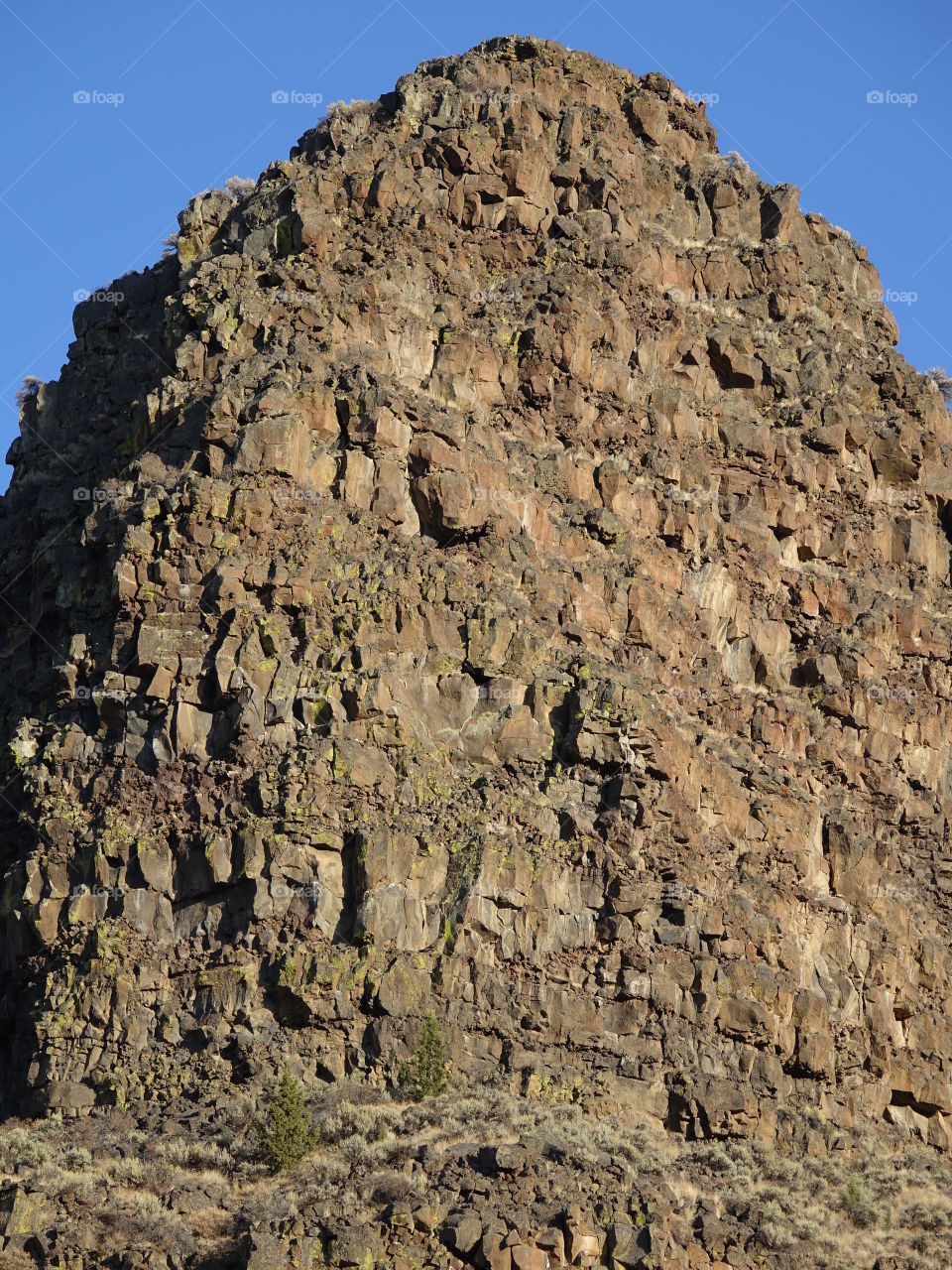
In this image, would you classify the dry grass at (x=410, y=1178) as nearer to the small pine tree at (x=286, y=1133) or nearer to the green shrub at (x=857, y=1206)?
the green shrub at (x=857, y=1206)

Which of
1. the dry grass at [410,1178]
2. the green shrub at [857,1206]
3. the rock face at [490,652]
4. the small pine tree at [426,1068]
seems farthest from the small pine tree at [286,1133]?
the green shrub at [857,1206]

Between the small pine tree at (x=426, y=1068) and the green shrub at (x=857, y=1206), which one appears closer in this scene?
the green shrub at (x=857, y=1206)

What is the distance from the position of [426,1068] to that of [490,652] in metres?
11.2

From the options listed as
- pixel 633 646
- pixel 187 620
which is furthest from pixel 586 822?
pixel 187 620

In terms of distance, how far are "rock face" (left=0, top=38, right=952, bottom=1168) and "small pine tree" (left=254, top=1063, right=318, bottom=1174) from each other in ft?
8.36

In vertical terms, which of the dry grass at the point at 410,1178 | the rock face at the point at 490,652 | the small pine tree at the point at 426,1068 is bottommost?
the dry grass at the point at 410,1178

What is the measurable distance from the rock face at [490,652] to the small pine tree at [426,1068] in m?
0.69

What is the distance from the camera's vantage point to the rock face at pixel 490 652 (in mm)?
53188

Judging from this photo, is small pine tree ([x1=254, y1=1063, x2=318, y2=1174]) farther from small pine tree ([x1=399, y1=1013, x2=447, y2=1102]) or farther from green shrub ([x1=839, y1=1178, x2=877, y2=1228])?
green shrub ([x1=839, y1=1178, x2=877, y2=1228])

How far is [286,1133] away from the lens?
48438mm

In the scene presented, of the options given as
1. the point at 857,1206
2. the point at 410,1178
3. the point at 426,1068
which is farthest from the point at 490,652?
the point at 857,1206

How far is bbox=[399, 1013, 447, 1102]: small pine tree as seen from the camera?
50.9m

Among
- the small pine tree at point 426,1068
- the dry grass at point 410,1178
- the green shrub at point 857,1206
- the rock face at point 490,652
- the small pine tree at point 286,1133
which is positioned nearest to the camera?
the dry grass at point 410,1178

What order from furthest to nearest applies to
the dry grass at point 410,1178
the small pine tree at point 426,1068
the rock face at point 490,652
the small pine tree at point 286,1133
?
1. the rock face at point 490,652
2. the small pine tree at point 426,1068
3. the small pine tree at point 286,1133
4. the dry grass at point 410,1178
